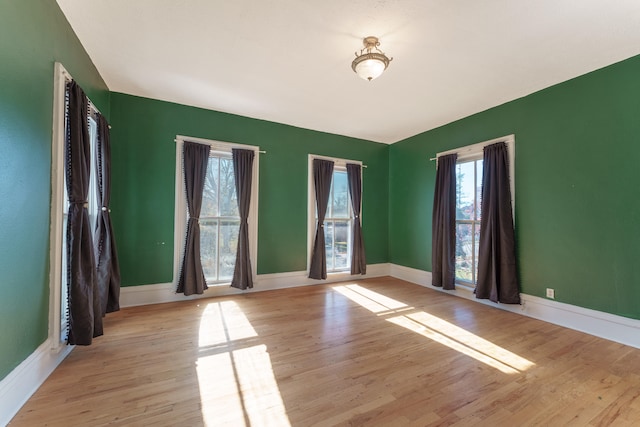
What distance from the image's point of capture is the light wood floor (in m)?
1.65

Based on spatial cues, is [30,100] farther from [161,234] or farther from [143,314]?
[143,314]

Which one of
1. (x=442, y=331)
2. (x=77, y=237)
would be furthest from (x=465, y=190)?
(x=77, y=237)

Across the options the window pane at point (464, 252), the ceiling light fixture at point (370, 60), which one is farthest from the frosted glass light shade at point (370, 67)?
the window pane at point (464, 252)

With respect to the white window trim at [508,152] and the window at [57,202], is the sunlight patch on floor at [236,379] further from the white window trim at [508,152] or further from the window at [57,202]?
the white window trim at [508,152]

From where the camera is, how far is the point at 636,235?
8.59 feet

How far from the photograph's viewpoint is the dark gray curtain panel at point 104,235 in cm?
288

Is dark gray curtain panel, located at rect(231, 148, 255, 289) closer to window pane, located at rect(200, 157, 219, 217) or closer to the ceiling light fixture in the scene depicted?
window pane, located at rect(200, 157, 219, 217)

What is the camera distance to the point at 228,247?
4.21 metres

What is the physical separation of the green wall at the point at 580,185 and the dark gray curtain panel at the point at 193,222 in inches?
167

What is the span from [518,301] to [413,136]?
10.7 ft

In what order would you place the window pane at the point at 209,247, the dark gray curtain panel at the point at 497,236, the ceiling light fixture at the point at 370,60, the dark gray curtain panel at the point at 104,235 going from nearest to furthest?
the ceiling light fixture at the point at 370,60 → the dark gray curtain panel at the point at 104,235 → the dark gray curtain panel at the point at 497,236 → the window pane at the point at 209,247

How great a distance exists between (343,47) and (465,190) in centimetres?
301

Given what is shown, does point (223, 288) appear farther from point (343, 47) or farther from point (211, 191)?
point (343, 47)

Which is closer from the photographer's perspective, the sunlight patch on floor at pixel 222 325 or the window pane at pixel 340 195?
the sunlight patch on floor at pixel 222 325
